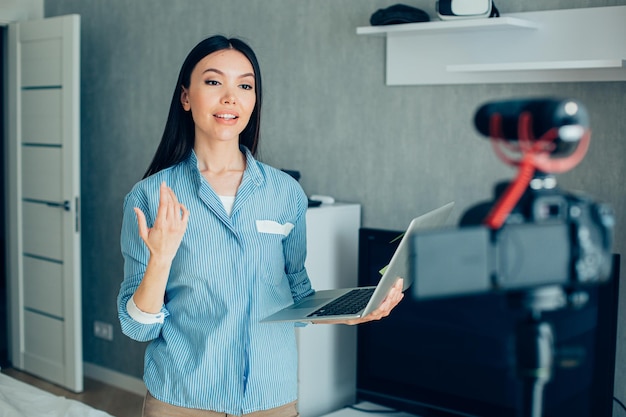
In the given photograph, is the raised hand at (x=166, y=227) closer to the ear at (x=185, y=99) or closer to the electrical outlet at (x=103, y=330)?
the ear at (x=185, y=99)

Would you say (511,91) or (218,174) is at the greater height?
(511,91)

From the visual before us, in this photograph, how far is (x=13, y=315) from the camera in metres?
4.39

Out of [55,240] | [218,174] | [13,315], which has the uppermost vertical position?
[218,174]

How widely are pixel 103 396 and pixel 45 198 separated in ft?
3.45

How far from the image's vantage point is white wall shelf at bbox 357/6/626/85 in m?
2.41

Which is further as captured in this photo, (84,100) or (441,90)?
(84,100)

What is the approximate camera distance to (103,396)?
13.0 feet

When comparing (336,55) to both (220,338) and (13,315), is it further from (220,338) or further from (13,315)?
(13,315)

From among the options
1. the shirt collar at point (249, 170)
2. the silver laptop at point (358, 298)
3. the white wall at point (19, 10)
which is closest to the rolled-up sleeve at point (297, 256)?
the silver laptop at point (358, 298)

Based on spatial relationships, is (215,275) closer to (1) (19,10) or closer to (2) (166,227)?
(2) (166,227)

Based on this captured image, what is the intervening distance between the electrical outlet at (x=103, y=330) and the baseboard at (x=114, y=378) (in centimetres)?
17

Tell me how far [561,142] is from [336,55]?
251cm

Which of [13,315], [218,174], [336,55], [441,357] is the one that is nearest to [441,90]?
[336,55]

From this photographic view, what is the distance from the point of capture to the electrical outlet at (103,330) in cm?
416
